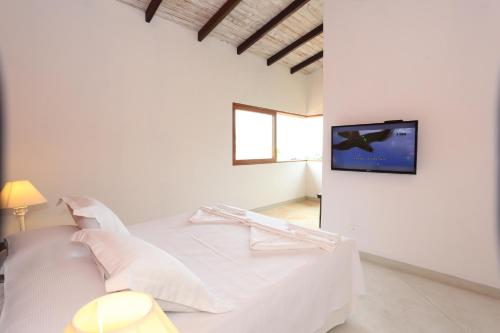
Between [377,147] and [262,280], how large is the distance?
84.8 inches

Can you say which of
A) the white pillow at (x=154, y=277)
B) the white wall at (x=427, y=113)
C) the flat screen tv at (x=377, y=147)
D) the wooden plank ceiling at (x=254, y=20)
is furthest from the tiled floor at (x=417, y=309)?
the wooden plank ceiling at (x=254, y=20)

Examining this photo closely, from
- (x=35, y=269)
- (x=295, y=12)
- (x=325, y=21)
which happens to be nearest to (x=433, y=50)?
(x=325, y=21)

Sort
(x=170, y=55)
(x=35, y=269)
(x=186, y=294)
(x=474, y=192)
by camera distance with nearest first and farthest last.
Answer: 1. (x=186, y=294)
2. (x=35, y=269)
3. (x=474, y=192)
4. (x=170, y=55)

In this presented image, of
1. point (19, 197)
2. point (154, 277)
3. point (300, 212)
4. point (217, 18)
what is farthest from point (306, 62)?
point (154, 277)

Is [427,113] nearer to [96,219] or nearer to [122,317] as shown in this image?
[122,317]

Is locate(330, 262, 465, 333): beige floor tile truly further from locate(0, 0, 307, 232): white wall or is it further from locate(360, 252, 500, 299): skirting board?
locate(0, 0, 307, 232): white wall

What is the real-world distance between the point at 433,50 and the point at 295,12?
7.14 feet

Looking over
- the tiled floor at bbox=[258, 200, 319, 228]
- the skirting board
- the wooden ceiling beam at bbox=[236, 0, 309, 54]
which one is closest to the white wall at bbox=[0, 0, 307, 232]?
the wooden ceiling beam at bbox=[236, 0, 309, 54]

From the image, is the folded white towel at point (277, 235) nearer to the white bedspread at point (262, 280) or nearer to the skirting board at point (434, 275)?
the white bedspread at point (262, 280)

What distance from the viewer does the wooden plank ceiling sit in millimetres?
3368

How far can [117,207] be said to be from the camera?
124 inches

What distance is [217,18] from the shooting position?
3486 millimetres

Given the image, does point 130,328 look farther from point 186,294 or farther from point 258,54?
point 258,54

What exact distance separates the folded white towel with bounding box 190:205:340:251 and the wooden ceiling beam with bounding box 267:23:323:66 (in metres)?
3.59
